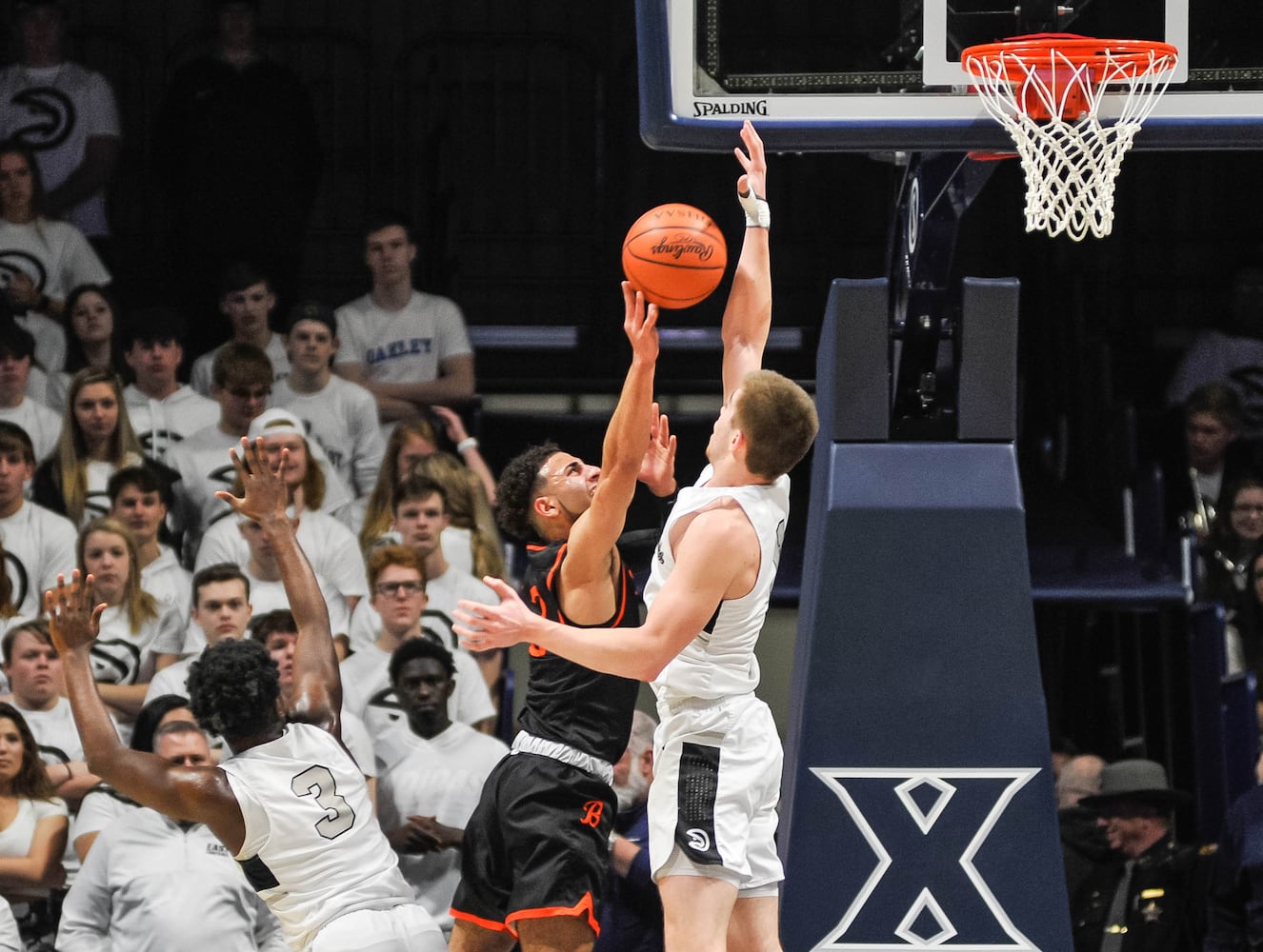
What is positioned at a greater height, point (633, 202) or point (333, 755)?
point (633, 202)

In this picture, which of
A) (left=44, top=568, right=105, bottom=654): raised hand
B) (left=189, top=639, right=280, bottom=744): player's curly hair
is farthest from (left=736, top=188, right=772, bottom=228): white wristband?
(left=44, top=568, right=105, bottom=654): raised hand

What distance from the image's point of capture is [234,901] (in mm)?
7297

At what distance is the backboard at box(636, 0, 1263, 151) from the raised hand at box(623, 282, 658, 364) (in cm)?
74

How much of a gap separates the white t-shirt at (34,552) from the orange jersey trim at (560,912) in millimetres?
3831

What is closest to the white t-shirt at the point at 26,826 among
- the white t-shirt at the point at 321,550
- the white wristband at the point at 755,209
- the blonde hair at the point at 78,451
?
the white t-shirt at the point at 321,550

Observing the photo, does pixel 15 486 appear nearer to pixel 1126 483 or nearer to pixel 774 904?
pixel 774 904

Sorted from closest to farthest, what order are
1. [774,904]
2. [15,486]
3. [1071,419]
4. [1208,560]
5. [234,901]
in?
[774,904] < [234,901] < [15,486] < [1208,560] < [1071,419]

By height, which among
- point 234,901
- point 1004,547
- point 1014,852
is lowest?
point 234,901

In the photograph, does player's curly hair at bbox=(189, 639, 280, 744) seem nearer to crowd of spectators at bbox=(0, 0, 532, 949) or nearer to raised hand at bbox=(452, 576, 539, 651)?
raised hand at bbox=(452, 576, 539, 651)

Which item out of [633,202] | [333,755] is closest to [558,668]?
[333,755]

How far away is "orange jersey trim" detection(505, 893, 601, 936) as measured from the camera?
18.2ft

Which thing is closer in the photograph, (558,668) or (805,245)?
(558,668)

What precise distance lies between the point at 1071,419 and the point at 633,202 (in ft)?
10.5

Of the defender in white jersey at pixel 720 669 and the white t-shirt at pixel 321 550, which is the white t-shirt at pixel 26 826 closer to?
the white t-shirt at pixel 321 550
